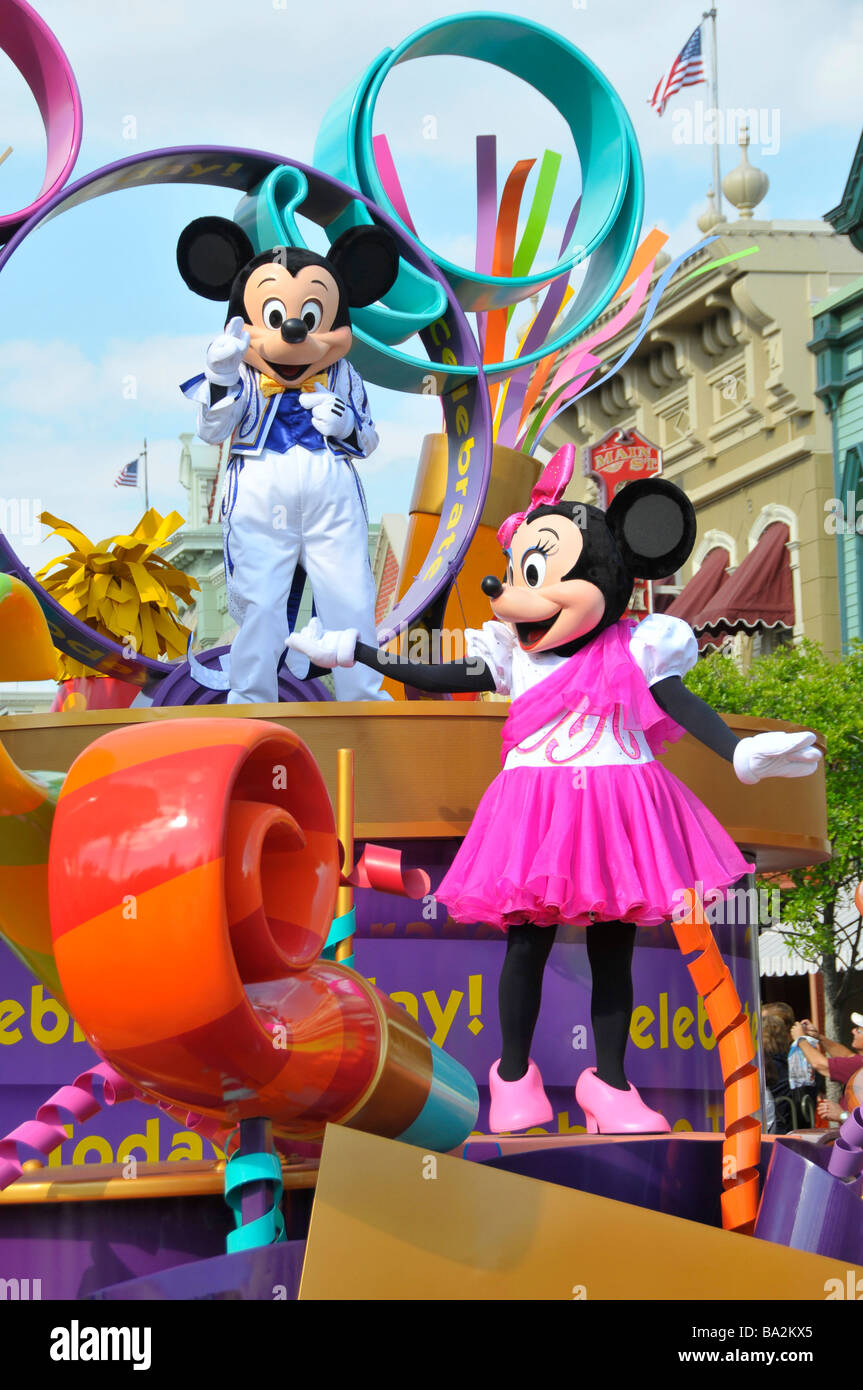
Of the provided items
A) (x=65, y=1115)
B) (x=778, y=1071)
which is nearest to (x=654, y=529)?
(x=65, y=1115)

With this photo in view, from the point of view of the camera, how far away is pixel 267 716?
3553 mm

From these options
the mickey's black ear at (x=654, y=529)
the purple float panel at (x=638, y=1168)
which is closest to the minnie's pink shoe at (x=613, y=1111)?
the purple float panel at (x=638, y=1168)

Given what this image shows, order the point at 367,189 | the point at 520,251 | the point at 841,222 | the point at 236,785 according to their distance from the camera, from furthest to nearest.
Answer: the point at 841,222 < the point at 520,251 < the point at 367,189 < the point at 236,785

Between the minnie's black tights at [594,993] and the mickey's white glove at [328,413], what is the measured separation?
5.50 feet

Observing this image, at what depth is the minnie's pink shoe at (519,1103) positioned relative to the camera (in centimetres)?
324

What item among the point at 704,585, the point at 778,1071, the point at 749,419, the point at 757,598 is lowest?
the point at 778,1071

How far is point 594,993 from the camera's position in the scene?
3330 mm

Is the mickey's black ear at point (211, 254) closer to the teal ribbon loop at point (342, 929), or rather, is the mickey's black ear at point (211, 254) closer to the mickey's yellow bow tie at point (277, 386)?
the mickey's yellow bow tie at point (277, 386)

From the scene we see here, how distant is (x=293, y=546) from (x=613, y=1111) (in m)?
1.83

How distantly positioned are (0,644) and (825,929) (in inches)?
538

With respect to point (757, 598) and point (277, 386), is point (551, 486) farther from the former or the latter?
point (757, 598)

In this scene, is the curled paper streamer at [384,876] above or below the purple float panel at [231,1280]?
above
